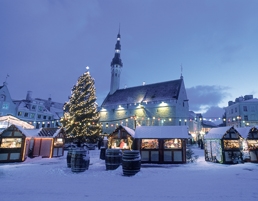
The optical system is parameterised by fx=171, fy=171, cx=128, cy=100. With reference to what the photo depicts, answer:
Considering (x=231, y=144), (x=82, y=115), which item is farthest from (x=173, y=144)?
(x=82, y=115)

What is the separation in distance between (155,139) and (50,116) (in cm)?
3953

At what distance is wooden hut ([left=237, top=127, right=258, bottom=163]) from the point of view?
15.4 metres

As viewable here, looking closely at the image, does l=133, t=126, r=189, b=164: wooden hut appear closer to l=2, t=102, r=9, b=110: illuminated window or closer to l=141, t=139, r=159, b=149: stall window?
l=141, t=139, r=159, b=149: stall window

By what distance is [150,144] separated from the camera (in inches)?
626

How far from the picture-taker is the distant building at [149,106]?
35000 mm

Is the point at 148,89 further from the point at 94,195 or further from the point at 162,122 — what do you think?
A: the point at 94,195

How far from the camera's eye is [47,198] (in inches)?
230

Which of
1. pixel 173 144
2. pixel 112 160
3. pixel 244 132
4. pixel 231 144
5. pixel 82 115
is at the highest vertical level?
pixel 82 115

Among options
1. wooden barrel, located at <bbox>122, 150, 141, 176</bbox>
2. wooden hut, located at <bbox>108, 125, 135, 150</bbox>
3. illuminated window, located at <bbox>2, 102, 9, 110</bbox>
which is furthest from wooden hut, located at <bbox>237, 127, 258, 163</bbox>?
illuminated window, located at <bbox>2, 102, 9, 110</bbox>

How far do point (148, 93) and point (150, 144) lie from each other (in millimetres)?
25129

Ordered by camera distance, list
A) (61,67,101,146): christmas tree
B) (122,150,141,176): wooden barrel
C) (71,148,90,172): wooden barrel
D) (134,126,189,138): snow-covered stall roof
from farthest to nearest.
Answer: (61,67,101,146): christmas tree < (134,126,189,138): snow-covered stall roof < (71,148,90,172): wooden barrel < (122,150,141,176): wooden barrel

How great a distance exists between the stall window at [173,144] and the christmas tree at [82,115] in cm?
1339

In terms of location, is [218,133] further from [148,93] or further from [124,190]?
[148,93]

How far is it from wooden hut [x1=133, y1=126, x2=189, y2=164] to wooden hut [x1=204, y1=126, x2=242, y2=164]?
3.05 meters
